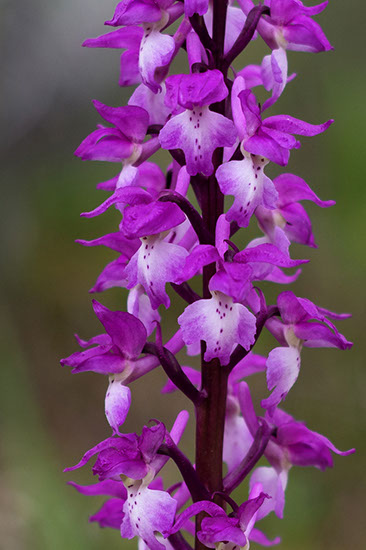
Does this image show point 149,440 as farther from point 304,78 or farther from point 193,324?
point 304,78

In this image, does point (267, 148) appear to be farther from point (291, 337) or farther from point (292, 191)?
point (291, 337)

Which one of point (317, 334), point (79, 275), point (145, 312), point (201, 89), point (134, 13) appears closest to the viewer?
point (201, 89)

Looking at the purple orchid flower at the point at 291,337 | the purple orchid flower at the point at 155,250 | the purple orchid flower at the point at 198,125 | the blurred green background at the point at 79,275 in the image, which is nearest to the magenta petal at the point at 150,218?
the purple orchid flower at the point at 155,250

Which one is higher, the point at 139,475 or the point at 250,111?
the point at 250,111

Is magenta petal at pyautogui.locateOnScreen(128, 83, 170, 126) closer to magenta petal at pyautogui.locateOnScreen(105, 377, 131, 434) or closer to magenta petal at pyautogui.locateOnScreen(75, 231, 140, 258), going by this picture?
magenta petal at pyautogui.locateOnScreen(75, 231, 140, 258)

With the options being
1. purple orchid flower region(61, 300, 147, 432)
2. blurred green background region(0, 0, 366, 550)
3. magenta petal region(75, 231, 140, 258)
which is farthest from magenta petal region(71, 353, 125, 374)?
blurred green background region(0, 0, 366, 550)

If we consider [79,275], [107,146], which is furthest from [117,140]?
[79,275]

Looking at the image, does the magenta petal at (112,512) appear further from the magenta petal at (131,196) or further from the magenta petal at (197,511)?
the magenta petal at (131,196)
